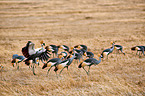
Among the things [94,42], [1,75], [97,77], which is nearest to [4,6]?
[94,42]

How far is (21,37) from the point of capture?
13.5 m

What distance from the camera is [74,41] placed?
39.6ft

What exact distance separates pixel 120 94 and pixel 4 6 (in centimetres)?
2483

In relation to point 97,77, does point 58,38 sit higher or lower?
higher

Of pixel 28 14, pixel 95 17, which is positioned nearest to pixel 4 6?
pixel 28 14

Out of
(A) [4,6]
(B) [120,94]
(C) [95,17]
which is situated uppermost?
(A) [4,6]

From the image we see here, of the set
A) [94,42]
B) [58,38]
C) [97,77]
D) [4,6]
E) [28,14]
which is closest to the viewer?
[97,77]

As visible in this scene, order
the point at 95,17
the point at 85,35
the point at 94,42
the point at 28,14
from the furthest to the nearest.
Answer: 1. the point at 28,14
2. the point at 95,17
3. the point at 85,35
4. the point at 94,42

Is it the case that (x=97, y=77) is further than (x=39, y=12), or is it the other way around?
(x=39, y=12)

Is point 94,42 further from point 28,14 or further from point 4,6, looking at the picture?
point 4,6

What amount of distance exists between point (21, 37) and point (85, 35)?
5.07 metres

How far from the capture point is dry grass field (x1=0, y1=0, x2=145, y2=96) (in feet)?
19.4

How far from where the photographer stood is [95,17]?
2055 cm

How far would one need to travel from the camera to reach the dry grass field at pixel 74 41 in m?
5.91
